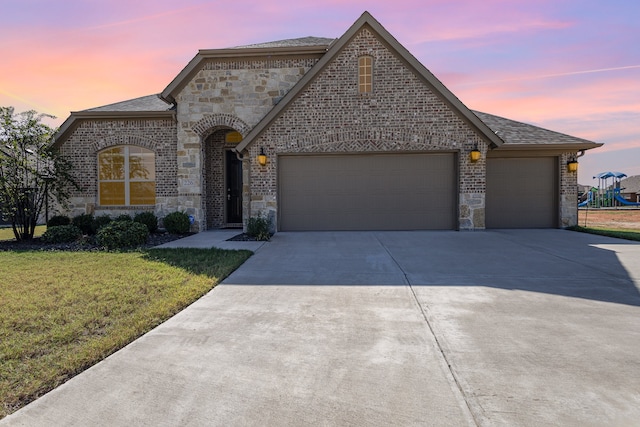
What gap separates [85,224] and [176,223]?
10.7 feet

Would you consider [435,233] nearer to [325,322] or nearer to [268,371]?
[325,322]

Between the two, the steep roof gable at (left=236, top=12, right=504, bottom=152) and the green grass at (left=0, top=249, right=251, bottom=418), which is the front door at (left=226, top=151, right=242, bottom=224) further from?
the green grass at (left=0, top=249, right=251, bottom=418)

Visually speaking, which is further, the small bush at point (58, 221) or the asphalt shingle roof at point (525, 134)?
the small bush at point (58, 221)

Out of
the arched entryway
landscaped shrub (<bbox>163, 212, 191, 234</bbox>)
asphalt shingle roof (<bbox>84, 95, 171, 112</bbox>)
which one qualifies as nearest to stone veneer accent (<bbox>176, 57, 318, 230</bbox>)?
landscaped shrub (<bbox>163, 212, 191, 234</bbox>)

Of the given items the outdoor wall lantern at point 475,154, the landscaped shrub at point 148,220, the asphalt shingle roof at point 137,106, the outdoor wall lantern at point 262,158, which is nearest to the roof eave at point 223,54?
the asphalt shingle roof at point 137,106

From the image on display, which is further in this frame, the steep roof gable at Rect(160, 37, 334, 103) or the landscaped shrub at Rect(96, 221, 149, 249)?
the steep roof gable at Rect(160, 37, 334, 103)

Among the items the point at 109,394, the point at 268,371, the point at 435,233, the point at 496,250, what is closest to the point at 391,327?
the point at 268,371

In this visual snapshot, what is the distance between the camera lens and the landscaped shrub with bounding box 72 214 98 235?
12.1 metres

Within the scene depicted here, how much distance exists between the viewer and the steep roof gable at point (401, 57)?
1069 centimetres

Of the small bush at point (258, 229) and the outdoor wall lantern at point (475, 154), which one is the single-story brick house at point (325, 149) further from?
the small bush at point (258, 229)

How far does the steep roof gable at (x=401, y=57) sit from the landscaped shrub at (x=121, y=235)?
490 centimetres

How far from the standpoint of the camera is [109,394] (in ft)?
8.13

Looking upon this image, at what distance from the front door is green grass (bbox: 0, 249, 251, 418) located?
5.79m

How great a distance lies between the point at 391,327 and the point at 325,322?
27.3 inches
